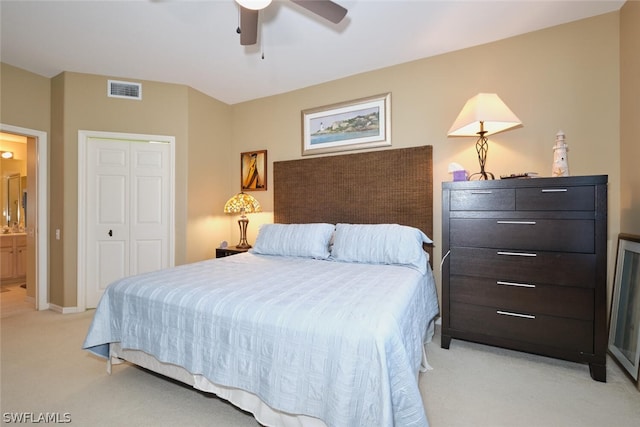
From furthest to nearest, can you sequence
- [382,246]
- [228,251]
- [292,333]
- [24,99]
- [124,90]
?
[228,251]
[124,90]
[24,99]
[382,246]
[292,333]

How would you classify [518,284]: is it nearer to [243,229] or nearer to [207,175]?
[243,229]

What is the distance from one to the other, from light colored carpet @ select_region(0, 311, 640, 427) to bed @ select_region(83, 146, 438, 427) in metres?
0.18

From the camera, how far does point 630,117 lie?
7.27 feet

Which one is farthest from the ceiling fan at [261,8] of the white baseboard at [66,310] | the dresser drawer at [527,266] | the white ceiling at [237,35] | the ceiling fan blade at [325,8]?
the white baseboard at [66,310]

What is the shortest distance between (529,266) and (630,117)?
1.40 m

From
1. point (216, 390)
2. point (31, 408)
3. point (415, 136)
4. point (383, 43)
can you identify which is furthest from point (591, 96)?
point (31, 408)

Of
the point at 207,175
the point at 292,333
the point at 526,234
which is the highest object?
the point at 207,175

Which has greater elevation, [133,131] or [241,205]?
[133,131]

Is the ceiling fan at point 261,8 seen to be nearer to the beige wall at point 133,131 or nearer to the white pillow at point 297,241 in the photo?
the white pillow at point 297,241

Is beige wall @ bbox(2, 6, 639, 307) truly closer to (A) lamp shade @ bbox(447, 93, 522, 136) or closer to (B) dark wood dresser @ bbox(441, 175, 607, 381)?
(A) lamp shade @ bbox(447, 93, 522, 136)

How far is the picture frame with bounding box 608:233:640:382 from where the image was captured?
6.58 feet

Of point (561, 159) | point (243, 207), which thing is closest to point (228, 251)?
point (243, 207)

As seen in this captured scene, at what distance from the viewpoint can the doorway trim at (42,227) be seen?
3496 mm

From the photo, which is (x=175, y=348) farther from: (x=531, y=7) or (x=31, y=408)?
(x=531, y=7)
